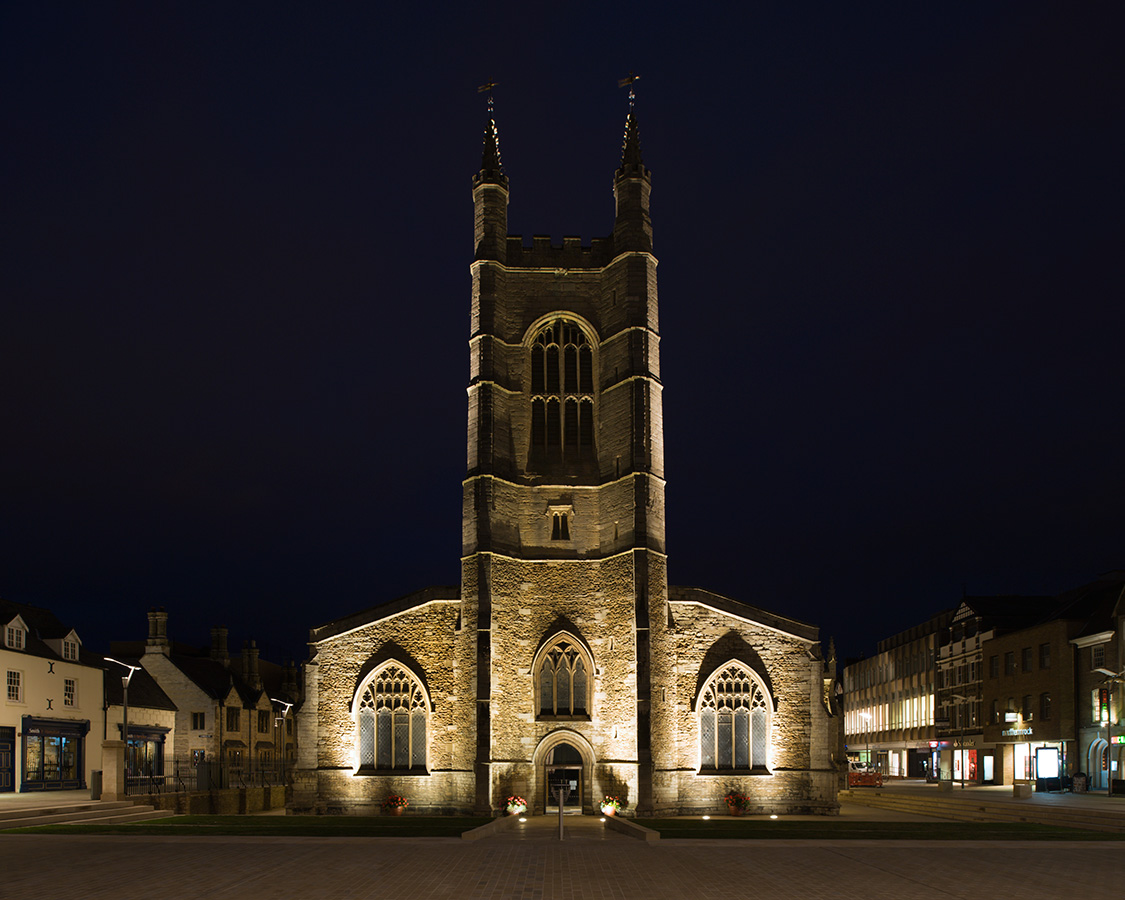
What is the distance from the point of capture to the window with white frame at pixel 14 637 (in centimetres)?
4466

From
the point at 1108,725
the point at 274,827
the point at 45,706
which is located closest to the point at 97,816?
the point at 274,827

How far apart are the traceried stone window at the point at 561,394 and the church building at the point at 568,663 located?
17 cm

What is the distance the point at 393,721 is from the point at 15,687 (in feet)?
55.3

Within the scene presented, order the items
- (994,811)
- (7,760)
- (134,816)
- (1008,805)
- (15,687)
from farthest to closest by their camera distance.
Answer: (15,687) < (7,760) < (994,811) < (1008,805) < (134,816)

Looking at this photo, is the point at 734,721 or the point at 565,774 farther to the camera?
the point at 734,721

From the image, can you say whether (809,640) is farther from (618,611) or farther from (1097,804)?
(1097,804)

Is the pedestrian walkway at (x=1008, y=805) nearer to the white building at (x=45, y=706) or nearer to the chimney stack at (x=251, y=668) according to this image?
the white building at (x=45, y=706)

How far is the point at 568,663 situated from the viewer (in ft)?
130

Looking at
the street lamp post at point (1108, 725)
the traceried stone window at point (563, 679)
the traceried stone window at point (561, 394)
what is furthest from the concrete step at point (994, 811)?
the traceried stone window at point (561, 394)

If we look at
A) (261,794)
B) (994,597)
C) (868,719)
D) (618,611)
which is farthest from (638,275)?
(868,719)

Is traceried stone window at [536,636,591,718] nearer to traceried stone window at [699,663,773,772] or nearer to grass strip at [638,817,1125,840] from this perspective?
traceried stone window at [699,663,773,772]

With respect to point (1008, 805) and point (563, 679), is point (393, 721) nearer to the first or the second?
point (563, 679)

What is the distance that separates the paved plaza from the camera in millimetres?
17156

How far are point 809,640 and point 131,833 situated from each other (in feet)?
77.2
